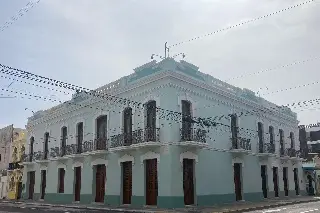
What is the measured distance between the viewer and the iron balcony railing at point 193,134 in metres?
18.4

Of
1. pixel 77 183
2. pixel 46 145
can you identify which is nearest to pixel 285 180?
pixel 77 183

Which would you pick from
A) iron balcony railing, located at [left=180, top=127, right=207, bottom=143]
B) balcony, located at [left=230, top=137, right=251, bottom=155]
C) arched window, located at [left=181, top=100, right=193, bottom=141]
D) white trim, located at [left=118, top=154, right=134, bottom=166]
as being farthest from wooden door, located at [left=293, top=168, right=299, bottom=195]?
white trim, located at [left=118, top=154, right=134, bottom=166]

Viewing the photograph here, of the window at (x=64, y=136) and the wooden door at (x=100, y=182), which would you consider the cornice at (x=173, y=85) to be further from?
Answer: the wooden door at (x=100, y=182)

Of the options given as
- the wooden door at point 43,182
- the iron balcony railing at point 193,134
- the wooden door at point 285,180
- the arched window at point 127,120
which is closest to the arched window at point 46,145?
the wooden door at point 43,182

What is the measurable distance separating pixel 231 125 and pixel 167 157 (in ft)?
23.6

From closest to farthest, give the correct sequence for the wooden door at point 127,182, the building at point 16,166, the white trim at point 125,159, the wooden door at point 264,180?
the white trim at point 125,159 → the wooden door at point 127,182 → the wooden door at point 264,180 → the building at point 16,166

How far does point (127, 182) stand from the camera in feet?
67.9

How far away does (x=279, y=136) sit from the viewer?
1136 inches

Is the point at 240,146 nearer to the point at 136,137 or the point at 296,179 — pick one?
the point at 136,137

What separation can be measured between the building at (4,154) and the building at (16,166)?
0.86 meters

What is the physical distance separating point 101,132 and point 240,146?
9822mm

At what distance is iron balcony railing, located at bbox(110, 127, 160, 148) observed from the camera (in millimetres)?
18406

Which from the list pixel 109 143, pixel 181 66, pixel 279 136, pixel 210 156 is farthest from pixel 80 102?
pixel 279 136

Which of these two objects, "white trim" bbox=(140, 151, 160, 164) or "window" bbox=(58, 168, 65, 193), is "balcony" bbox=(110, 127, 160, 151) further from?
"window" bbox=(58, 168, 65, 193)
